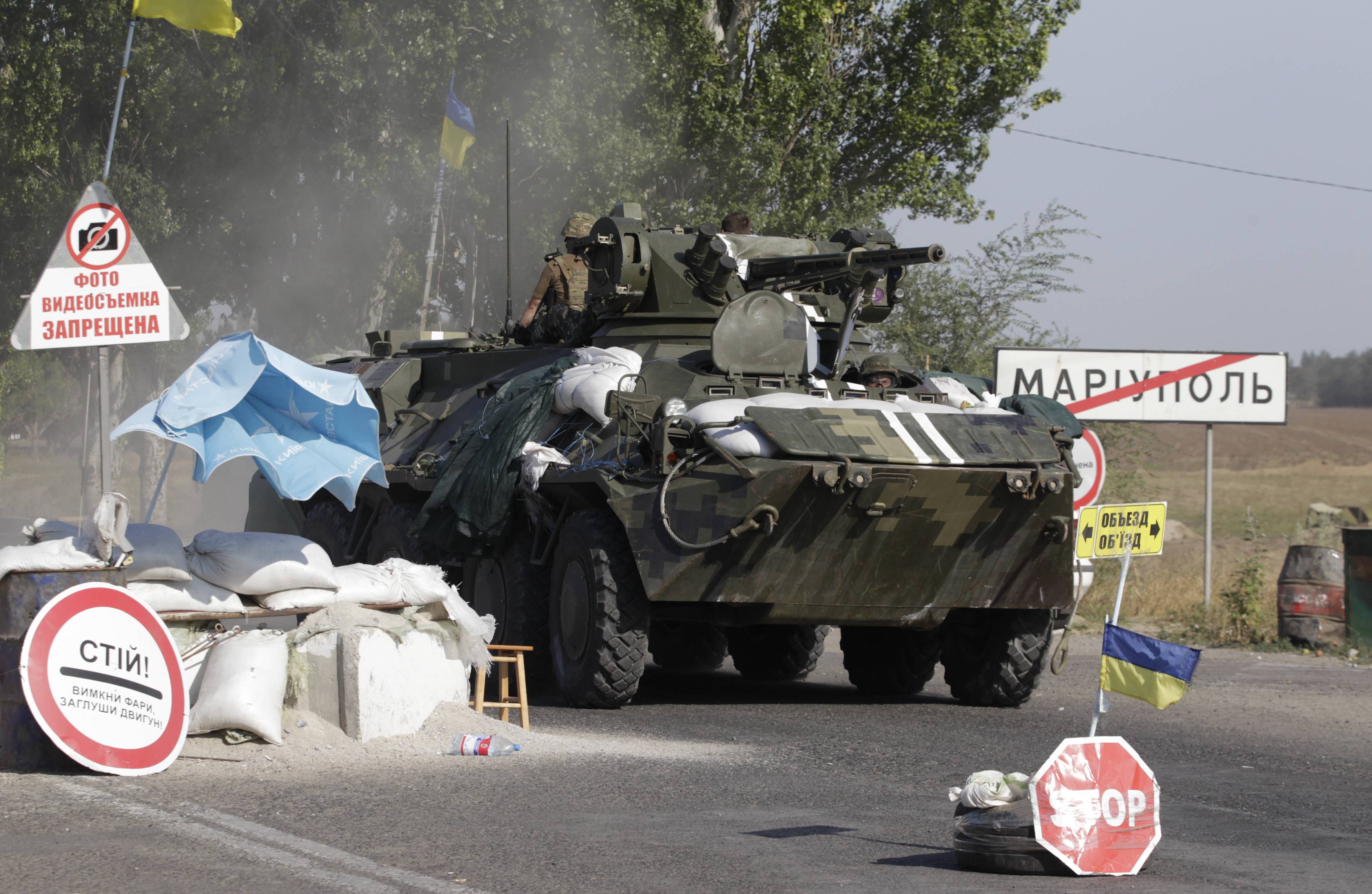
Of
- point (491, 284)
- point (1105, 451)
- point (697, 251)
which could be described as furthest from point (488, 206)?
point (697, 251)

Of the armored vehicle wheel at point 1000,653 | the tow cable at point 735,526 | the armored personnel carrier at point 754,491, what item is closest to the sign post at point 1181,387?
the armored personnel carrier at point 754,491

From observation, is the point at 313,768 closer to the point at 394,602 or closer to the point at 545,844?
the point at 394,602

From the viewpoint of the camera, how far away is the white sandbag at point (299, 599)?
899 cm

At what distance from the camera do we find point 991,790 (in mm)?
6309

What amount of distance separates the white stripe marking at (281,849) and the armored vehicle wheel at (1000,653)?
5854 mm

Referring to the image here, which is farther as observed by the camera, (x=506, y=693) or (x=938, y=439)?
(x=938, y=439)

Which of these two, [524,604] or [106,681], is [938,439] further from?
[106,681]

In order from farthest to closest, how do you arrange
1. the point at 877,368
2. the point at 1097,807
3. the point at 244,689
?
the point at 877,368 → the point at 244,689 → the point at 1097,807

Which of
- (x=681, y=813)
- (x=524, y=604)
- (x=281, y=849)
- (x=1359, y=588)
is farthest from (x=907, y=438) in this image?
(x=1359, y=588)

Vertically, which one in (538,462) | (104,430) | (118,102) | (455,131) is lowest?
(538,462)

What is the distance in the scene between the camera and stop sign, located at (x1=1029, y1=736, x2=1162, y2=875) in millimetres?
6051

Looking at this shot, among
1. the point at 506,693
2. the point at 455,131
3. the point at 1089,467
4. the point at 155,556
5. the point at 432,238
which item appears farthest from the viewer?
the point at 432,238

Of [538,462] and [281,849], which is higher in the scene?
[538,462]

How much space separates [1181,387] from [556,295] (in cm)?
629
